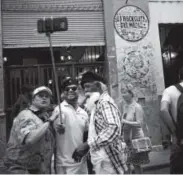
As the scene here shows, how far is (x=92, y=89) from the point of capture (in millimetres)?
3652

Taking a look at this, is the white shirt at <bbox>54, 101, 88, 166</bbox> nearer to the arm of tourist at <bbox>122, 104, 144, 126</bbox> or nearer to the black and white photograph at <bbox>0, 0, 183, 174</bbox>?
the arm of tourist at <bbox>122, 104, 144, 126</bbox>

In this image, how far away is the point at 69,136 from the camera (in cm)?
388

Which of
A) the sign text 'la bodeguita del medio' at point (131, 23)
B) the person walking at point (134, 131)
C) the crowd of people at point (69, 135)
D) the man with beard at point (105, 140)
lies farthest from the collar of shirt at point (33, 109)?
the sign text 'la bodeguita del medio' at point (131, 23)

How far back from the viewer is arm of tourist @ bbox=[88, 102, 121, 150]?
3.05 m

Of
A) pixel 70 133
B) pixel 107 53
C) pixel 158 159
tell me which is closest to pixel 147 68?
pixel 107 53

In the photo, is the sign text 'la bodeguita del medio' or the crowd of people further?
the sign text 'la bodeguita del medio'

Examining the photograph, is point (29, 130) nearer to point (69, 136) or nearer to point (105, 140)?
point (69, 136)

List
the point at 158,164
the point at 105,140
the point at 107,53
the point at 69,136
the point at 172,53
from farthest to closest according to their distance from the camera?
the point at 172,53 → the point at 107,53 → the point at 158,164 → the point at 69,136 → the point at 105,140

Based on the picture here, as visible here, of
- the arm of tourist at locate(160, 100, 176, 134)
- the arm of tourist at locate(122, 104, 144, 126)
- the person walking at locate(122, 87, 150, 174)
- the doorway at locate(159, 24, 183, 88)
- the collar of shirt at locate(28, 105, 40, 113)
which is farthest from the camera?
the doorway at locate(159, 24, 183, 88)

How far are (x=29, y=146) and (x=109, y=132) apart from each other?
36.3 inches

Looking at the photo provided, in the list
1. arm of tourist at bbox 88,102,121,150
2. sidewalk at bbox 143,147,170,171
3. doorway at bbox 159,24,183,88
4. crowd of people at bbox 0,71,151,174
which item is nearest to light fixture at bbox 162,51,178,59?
doorway at bbox 159,24,183,88

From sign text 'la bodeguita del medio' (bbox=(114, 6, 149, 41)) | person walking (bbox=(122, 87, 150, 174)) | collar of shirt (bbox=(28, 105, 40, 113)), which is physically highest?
sign text 'la bodeguita del medio' (bbox=(114, 6, 149, 41))

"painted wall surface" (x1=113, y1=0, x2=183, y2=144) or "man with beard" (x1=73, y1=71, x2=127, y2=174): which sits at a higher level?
"painted wall surface" (x1=113, y1=0, x2=183, y2=144)

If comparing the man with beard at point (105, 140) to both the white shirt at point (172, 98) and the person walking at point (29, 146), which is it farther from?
the white shirt at point (172, 98)
